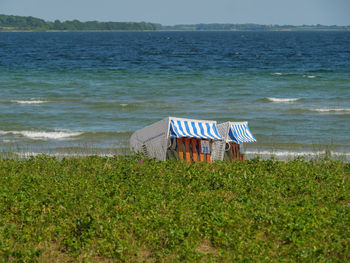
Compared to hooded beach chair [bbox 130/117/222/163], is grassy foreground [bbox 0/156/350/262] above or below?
below

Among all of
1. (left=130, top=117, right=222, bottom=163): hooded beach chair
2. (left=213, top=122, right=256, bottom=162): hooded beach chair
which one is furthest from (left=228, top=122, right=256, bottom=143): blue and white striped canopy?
(left=130, top=117, right=222, bottom=163): hooded beach chair

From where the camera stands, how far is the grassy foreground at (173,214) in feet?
24.4

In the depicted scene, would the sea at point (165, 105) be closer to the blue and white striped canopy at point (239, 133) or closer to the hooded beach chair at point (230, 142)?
the blue and white striped canopy at point (239, 133)

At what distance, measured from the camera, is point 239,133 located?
1432 centimetres

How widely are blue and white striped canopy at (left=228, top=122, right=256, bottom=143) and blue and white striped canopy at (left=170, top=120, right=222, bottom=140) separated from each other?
0.62m

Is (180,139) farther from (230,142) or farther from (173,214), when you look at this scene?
(173,214)

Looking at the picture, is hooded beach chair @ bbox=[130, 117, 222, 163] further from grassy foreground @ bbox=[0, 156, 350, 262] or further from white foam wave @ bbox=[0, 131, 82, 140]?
white foam wave @ bbox=[0, 131, 82, 140]

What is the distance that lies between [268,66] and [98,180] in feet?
141

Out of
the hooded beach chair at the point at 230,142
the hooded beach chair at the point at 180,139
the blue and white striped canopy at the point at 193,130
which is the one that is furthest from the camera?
the hooded beach chair at the point at 230,142

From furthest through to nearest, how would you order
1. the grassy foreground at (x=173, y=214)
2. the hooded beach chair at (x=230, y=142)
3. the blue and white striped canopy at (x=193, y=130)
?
the hooded beach chair at (x=230, y=142), the blue and white striped canopy at (x=193, y=130), the grassy foreground at (x=173, y=214)

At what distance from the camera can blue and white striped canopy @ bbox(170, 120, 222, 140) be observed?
1299cm

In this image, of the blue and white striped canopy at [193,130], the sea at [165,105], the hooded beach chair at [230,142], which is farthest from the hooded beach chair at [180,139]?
the sea at [165,105]

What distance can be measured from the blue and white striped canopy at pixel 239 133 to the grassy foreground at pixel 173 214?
2.07 m

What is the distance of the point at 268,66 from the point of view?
51.4m
